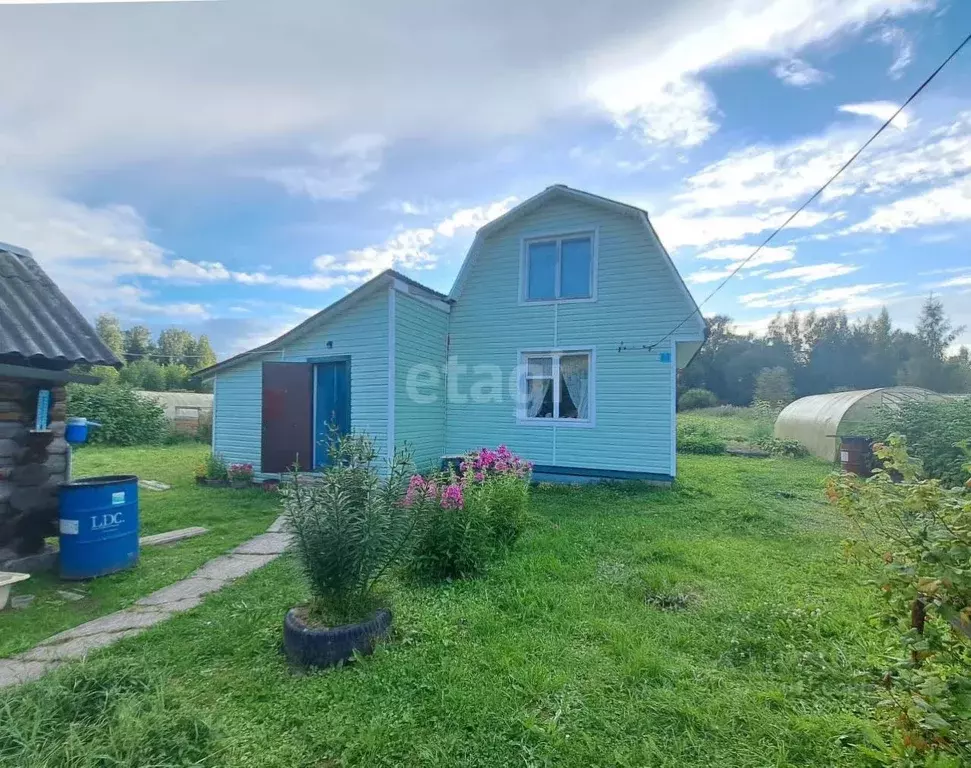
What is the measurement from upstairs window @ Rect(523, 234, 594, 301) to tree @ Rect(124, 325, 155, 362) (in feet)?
136

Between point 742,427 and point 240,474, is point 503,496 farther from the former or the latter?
point 742,427

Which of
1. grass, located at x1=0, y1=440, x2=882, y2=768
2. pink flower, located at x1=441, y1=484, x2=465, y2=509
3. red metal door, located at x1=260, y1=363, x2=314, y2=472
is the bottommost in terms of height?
grass, located at x1=0, y1=440, x2=882, y2=768

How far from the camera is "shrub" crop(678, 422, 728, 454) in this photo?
14195 millimetres

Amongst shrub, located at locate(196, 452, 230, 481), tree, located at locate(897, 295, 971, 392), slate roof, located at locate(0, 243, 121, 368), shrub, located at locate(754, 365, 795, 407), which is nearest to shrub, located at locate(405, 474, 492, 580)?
slate roof, located at locate(0, 243, 121, 368)

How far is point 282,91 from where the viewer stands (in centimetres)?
602

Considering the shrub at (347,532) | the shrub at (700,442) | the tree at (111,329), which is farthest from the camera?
the tree at (111,329)

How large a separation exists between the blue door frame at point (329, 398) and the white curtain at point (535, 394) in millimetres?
3323

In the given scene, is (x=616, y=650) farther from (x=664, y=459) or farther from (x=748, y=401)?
(x=748, y=401)

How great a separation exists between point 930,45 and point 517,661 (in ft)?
16.0

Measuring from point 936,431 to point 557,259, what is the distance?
782 cm

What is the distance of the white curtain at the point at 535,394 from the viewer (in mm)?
8867

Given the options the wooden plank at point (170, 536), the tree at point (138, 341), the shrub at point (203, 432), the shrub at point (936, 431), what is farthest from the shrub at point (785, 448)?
the tree at point (138, 341)

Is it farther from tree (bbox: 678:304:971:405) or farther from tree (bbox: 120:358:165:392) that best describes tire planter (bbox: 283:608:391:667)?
tree (bbox: 678:304:971:405)

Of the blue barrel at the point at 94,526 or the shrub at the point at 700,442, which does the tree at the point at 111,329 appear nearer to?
the blue barrel at the point at 94,526
